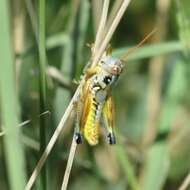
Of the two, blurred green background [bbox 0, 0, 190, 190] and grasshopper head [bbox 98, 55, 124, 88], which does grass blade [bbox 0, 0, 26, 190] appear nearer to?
blurred green background [bbox 0, 0, 190, 190]

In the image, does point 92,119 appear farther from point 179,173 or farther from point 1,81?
point 179,173

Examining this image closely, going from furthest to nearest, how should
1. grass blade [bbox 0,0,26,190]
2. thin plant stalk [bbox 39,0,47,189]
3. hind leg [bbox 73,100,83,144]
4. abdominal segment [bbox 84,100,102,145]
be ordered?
abdominal segment [bbox 84,100,102,145], hind leg [bbox 73,100,83,144], thin plant stalk [bbox 39,0,47,189], grass blade [bbox 0,0,26,190]

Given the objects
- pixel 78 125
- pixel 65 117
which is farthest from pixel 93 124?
pixel 65 117

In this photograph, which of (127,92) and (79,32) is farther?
(127,92)

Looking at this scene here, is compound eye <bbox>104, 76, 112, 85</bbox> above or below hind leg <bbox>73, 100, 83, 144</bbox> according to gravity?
above

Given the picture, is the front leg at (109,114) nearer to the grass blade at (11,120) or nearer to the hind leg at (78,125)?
the hind leg at (78,125)

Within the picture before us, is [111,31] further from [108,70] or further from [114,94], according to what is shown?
[114,94]

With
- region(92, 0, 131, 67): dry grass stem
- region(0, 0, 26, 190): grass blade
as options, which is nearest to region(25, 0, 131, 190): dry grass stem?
region(92, 0, 131, 67): dry grass stem

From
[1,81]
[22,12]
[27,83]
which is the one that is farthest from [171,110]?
[1,81]
